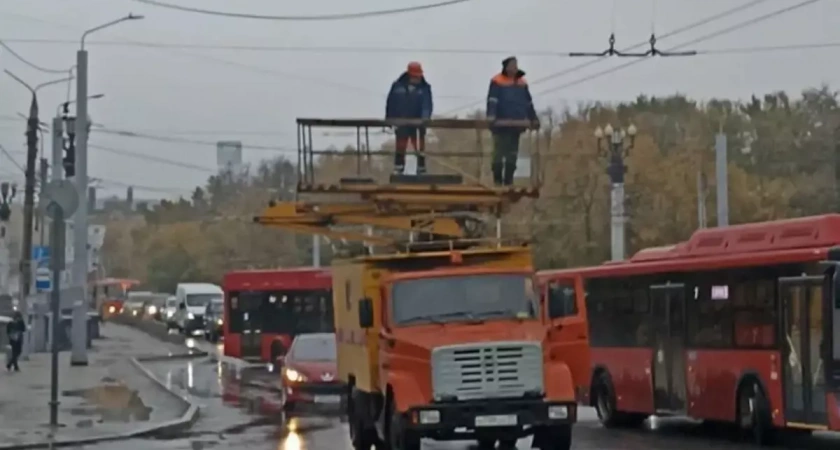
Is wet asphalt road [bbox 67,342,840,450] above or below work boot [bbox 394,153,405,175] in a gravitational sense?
below

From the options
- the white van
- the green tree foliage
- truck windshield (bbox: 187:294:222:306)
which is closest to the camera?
the green tree foliage

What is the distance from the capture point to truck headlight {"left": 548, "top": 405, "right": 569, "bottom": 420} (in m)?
18.7

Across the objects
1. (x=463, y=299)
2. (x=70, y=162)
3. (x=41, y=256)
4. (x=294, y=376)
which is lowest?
(x=294, y=376)

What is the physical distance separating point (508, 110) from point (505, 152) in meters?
0.59

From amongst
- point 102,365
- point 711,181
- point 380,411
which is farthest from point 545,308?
point 711,181

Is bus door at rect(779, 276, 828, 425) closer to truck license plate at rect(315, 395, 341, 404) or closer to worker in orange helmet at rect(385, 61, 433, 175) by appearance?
worker in orange helmet at rect(385, 61, 433, 175)

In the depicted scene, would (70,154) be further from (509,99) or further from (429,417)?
(429,417)

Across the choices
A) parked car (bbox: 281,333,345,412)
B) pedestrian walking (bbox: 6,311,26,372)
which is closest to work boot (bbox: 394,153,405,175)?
parked car (bbox: 281,333,345,412)

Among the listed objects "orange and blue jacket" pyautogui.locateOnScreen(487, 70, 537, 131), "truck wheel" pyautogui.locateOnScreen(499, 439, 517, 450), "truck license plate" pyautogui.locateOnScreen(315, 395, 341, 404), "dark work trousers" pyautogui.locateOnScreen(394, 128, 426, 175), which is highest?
"orange and blue jacket" pyautogui.locateOnScreen(487, 70, 537, 131)

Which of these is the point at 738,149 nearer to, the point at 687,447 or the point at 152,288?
the point at 687,447

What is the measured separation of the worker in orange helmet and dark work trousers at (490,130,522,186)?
1.02m

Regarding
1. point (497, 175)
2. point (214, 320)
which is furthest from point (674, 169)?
point (497, 175)

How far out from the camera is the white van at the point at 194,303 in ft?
282

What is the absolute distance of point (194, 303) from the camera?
87375 mm
